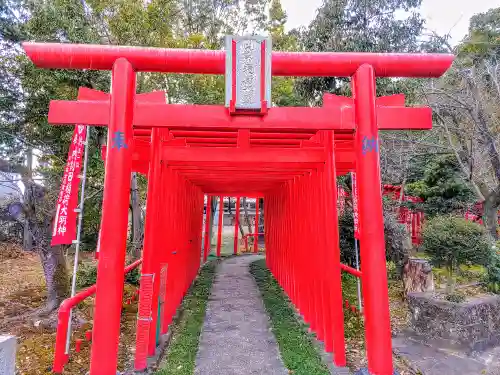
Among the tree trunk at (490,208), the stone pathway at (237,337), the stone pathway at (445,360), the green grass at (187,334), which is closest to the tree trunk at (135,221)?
the green grass at (187,334)

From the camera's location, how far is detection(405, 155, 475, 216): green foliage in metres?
13.4

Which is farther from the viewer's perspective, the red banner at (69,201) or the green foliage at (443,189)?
the green foliage at (443,189)

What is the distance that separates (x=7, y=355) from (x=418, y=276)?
7.45 metres

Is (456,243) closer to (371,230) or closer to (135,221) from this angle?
(371,230)

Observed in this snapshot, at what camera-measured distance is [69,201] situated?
15.6ft

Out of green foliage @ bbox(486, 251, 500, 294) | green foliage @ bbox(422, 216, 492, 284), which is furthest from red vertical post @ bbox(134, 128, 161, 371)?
green foliage @ bbox(486, 251, 500, 294)

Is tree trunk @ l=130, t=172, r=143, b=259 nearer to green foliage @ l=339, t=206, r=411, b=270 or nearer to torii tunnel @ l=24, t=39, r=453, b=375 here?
torii tunnel @ l=24, t=39, r=453, b=375

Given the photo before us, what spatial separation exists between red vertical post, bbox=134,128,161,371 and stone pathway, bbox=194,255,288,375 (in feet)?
2.57

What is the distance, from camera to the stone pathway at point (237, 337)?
4.75 m

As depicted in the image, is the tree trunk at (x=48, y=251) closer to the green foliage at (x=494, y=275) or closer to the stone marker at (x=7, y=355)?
the stone marker at (x=7, y=355)

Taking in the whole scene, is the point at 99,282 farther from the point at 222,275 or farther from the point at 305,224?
the point at 222,275

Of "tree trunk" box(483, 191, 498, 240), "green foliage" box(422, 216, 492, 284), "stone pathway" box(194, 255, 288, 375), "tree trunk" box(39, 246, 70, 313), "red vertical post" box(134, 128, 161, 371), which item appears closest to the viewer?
"red vertical post" box(134, 128, 161, 371)

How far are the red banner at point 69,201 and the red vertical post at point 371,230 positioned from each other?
3681 mm

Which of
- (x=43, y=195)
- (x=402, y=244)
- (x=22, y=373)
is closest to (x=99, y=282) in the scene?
(x=22, y=373)
